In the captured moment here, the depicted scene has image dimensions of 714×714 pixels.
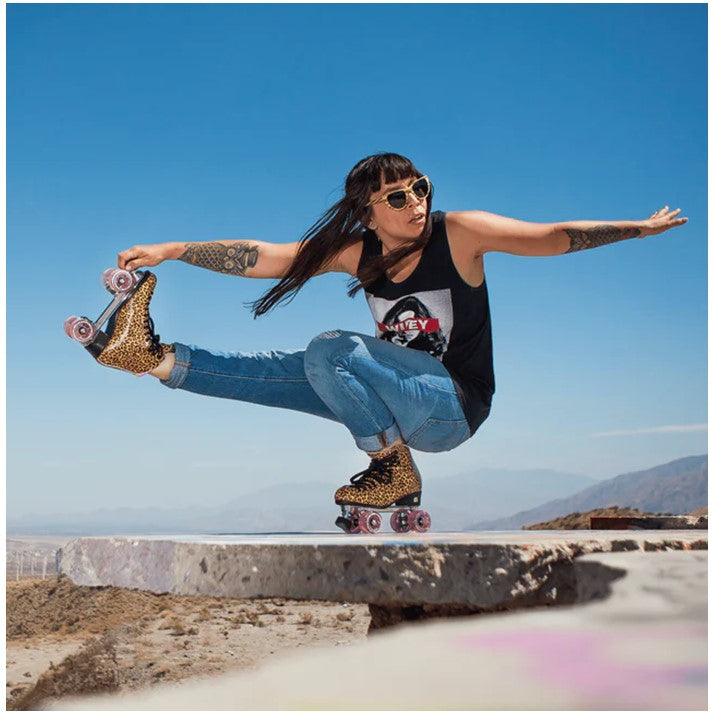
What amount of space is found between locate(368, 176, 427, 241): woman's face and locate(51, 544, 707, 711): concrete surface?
70.6 inches

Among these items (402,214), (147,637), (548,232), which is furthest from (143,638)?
(548,232)

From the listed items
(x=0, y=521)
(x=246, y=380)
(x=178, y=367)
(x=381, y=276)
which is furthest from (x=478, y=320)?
(x=0, y=521)

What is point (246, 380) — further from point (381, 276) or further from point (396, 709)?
point (396, 709)

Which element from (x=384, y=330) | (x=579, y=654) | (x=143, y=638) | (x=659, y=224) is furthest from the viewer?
(x=143, y=638)

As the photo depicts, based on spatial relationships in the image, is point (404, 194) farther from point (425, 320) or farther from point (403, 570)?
point (403, 570)

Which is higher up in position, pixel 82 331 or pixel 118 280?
pixel 118 280

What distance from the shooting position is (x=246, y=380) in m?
4.36

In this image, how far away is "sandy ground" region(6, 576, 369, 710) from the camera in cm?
770

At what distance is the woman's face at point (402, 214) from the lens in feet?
14.1

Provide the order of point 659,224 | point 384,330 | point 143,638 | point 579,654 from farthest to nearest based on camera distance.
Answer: point 143,638, point 384,330, point 659,224, point 579,654

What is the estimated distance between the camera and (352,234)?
4566mm

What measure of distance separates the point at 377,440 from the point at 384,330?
63cm

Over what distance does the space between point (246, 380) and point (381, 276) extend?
826 mm

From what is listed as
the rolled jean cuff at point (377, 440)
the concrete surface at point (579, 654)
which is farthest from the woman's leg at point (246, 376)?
the concrete surface at point (579, 654)
